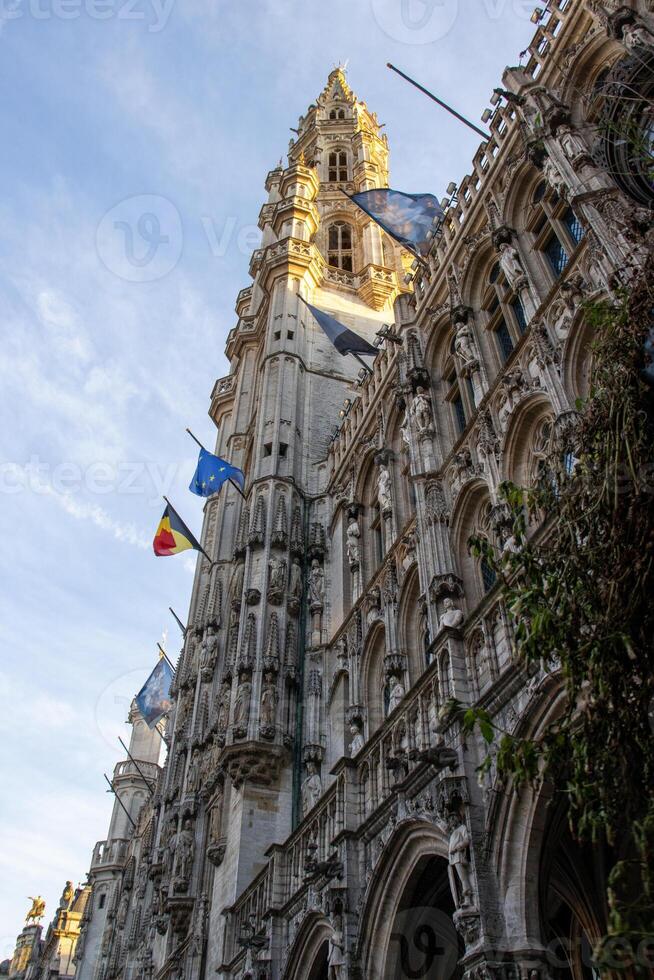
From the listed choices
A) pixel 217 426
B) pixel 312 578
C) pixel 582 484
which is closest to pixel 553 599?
pixel 582 484

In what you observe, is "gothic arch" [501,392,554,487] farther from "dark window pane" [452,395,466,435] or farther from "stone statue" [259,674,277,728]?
"stone statue" [259,674,277,728]

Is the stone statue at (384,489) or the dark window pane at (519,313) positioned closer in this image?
the dark window pane at (519,313)

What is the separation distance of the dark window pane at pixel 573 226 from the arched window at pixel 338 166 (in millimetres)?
36582

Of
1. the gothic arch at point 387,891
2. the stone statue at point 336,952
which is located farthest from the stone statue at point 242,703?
the gothic arch at point 387,891

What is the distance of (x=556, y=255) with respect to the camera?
18125 millimetres

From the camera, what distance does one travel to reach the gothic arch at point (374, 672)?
2062 centimetres

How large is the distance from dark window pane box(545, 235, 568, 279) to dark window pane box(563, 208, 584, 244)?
1.10 ft

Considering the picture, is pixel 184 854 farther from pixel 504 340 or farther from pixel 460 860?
pixel 504 340

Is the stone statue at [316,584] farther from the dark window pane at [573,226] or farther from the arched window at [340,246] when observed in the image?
the arched window at [340,246]

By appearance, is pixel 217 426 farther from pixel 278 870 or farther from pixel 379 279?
pixel 278 870

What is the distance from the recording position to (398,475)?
2319cm

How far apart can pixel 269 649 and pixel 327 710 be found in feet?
7.68

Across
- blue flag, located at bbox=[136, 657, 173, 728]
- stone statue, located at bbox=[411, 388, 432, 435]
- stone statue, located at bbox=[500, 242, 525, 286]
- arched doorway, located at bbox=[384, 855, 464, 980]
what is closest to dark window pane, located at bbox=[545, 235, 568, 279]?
stone statue, located at bbox=[500, 242, 525, 286]

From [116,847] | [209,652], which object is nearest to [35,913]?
[116,847]
